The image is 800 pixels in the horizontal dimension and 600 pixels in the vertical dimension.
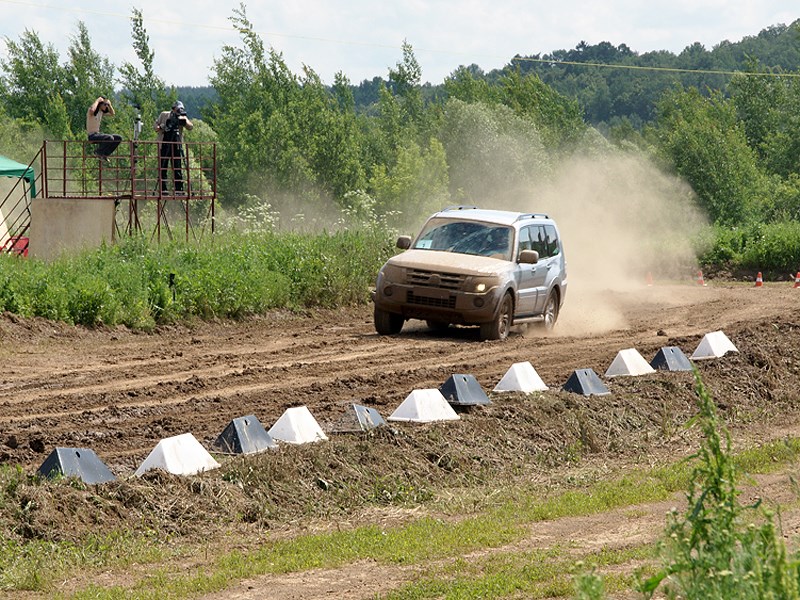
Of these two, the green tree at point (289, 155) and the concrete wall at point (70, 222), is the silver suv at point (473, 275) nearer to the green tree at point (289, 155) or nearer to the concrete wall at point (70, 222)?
→ the concrete wall at point (70, 222)

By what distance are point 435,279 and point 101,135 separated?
12.7 metres

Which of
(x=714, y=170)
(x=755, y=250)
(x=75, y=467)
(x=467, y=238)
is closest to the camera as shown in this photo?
(x=75, y=467)

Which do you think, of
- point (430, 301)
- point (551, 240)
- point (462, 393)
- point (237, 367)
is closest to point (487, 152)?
point (551, 240)

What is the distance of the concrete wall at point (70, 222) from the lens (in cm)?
2838

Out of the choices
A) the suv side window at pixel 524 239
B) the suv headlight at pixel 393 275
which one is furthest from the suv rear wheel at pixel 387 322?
the suv side window at pixel 524 239

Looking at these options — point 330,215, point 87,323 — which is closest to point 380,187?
point 330,215

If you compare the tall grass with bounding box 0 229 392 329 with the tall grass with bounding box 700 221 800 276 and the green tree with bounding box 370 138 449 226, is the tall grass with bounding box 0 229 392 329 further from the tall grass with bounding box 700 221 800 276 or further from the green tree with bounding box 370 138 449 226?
the green tree with bounding box 370 138 449 226

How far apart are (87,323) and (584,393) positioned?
9088 millimetres

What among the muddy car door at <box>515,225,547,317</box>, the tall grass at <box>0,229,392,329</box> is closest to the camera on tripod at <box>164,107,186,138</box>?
the tall grass at <box>0,229,392,329</box>

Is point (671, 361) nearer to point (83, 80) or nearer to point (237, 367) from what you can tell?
point (237, 367)

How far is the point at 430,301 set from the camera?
18.8m

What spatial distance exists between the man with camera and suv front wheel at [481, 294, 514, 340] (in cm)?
1204

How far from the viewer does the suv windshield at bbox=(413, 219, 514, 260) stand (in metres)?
19.6

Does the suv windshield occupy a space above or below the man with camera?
below
